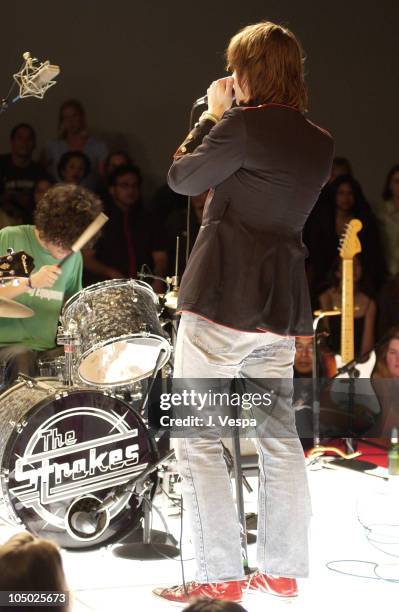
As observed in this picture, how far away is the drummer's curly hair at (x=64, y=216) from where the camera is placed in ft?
12.3

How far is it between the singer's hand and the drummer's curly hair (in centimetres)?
142

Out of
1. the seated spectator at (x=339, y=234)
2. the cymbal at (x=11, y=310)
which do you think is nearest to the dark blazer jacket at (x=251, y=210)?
the cymbal at (x=11, y=310)

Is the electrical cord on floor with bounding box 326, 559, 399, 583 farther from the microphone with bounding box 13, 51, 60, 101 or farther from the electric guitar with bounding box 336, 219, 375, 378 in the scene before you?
the electric guitar with bounding box 336, 219, 375, 378

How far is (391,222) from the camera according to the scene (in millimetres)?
5848

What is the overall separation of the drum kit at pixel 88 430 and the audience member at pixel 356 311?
96.0 inches

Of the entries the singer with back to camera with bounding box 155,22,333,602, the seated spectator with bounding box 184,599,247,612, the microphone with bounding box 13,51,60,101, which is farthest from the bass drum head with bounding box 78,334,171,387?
the seated spectator with bounding box 184,599,247,612

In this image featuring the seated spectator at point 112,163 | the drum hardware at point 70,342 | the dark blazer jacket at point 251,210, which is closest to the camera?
the dark blazer jacket at point 251,210

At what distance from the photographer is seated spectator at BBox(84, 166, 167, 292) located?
17.3 feet

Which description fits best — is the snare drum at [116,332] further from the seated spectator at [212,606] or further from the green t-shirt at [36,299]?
the seated spectator at [212,606]

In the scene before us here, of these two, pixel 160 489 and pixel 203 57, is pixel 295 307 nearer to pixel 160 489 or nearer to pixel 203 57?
pixel 160 489

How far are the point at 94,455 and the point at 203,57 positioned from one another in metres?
3.50

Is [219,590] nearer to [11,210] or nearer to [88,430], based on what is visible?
[88,430]

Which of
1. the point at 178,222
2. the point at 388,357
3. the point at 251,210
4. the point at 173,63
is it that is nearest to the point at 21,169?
the point at 178,222

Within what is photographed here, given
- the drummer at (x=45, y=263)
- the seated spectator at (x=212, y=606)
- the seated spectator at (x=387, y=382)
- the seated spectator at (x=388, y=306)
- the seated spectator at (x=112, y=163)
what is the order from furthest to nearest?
the seated spectator at (x=388, y=306) → the seated spectator at (x=112, y=163) → the seated spectator at (x=387, y=382) → the drummer at (x=45, y=263) → the seated spectator at (x=212, y=606)
